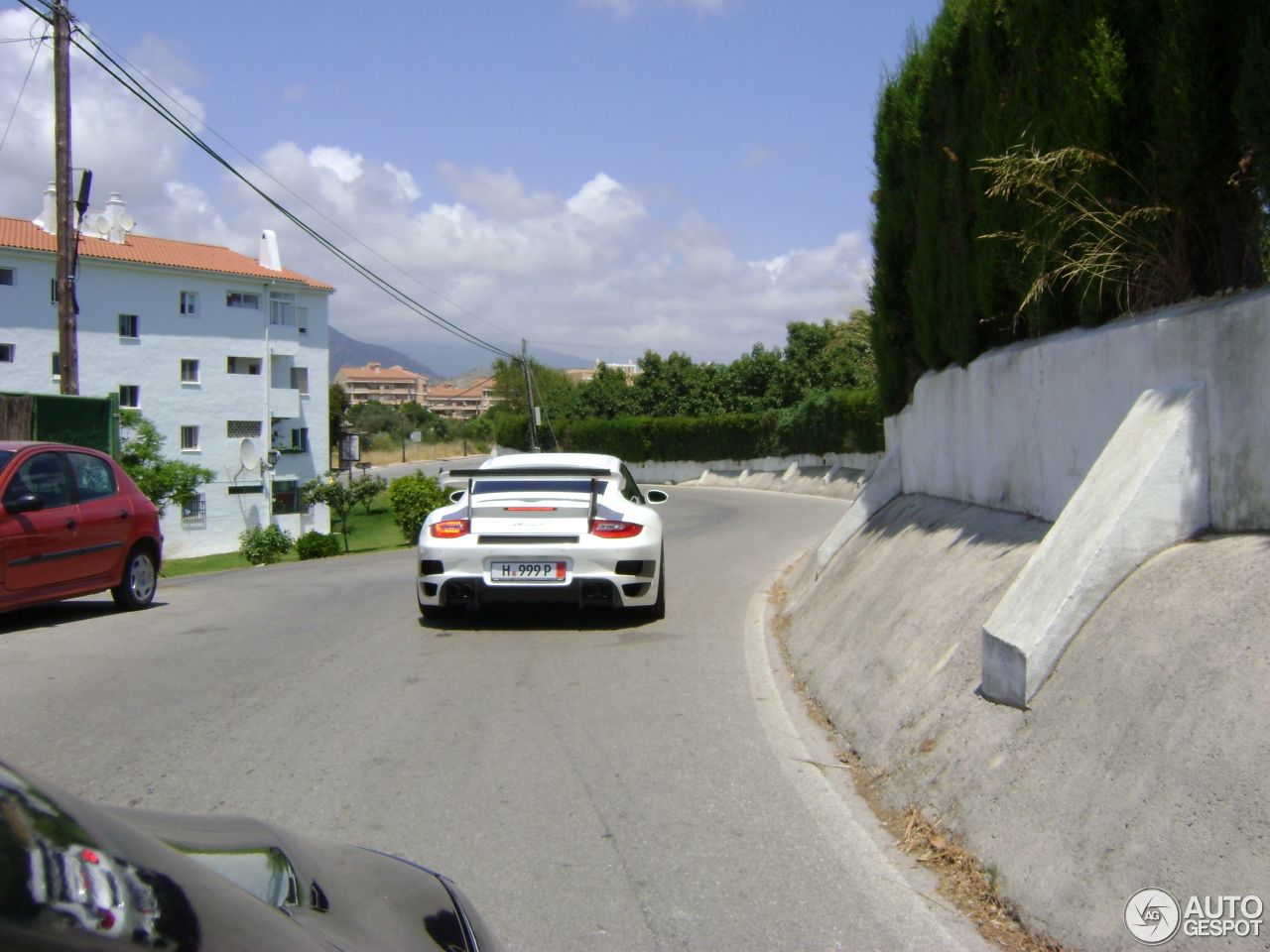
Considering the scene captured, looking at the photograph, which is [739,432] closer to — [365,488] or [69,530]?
[365,488]

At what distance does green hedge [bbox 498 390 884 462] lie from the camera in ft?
110

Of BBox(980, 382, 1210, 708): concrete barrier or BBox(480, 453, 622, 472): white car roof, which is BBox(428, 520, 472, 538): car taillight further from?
BBox(980, 382, 1210, 708): concrete barrier

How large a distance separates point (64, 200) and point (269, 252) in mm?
45200

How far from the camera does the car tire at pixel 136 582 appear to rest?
32.1 ft

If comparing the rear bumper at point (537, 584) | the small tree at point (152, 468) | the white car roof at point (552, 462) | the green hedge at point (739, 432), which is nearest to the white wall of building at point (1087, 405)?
the rear bumper at point (537, 584)

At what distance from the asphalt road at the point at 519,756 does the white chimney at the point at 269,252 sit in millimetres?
53180

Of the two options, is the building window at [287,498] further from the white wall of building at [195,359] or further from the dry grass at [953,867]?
the dry grass at [953,867]

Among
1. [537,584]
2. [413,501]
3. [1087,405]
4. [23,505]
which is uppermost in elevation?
[1087,405]

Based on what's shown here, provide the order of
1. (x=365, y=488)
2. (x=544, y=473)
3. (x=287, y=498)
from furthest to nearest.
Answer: (x=287, y=498) → (x=365, y=488) → (x=544, y=473)

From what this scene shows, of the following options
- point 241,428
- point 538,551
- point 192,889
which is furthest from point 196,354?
point 192,889

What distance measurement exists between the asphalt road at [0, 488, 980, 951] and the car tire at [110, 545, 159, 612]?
1.68 feet

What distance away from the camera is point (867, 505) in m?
11.0

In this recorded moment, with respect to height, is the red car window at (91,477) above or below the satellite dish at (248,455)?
above

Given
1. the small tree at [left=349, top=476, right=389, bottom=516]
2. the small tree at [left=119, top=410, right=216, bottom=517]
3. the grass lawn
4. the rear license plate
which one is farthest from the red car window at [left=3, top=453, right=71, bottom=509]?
the small tree at [left=349, top=476, right=389, bottom=516]
